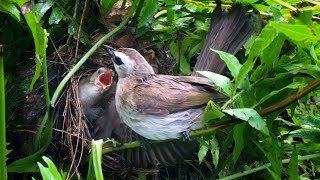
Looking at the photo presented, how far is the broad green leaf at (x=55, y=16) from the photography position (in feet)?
7.73

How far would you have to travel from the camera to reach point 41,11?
2307mm

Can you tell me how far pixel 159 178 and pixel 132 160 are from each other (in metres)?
0.16

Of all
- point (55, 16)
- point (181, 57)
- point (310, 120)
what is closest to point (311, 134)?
point (310, 120)

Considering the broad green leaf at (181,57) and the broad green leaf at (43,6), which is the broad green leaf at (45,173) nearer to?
the broad green leaf at (43,6)

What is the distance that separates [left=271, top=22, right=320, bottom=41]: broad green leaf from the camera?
1620 millimetres

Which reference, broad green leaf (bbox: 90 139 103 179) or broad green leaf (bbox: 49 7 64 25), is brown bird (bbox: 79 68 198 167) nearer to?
broad green leaf (bbox: 49 7 64 25)

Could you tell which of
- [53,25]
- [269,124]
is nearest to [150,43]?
[53,25]

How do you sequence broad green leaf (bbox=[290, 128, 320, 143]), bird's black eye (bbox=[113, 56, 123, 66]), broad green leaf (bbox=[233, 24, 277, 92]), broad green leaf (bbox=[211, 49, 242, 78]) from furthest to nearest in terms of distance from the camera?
bird's black eye (bbox=[113, 56, 123, 66]) < broad green leaf (bbox=[290, 128, 320, 143]) < broad green leaf (bbox=[211, 49, 242, 78]) < broad green leaf (bbox=[233, 24, 277, 92])

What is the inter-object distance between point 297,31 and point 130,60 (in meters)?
0.97

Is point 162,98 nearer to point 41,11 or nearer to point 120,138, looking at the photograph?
point 120,138

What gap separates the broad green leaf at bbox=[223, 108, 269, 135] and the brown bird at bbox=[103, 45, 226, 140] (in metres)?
0.29

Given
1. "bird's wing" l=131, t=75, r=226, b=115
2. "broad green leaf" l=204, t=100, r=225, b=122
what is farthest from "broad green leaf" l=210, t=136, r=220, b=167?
"broad green leaf" l=204, t=100, r=225, b=122

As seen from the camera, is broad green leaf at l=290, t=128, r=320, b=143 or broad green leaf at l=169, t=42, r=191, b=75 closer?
broad green leaf at l=290, t=128, r=320, b=143

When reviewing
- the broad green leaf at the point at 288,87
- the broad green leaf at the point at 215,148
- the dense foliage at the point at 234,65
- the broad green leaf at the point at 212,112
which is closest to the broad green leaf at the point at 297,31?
the dense foliage at the point at 234,65
